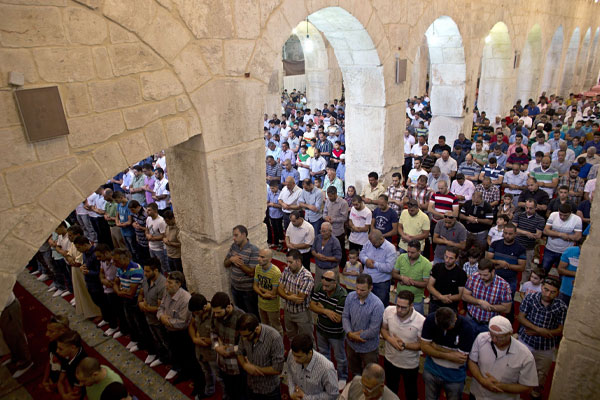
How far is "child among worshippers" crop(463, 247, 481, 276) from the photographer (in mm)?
5098

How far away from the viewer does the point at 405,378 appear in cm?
429

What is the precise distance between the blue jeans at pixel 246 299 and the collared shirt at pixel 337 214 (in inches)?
77.1

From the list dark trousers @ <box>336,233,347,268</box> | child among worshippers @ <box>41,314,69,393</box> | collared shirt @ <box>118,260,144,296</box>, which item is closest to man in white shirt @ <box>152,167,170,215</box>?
collared shirt @ <box>118,260,144,296</box>

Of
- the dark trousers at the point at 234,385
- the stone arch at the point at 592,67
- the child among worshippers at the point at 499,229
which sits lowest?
the dark trousers at the point at 234,385

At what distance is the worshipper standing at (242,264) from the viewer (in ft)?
16.7

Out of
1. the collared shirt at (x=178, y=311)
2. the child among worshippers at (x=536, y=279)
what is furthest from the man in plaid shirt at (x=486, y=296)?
the collared shirt at (x=178, y=311)

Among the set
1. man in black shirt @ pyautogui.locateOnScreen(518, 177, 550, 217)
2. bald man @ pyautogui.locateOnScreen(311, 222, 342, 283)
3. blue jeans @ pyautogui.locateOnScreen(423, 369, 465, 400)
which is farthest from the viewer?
man in black shirt @ pyautogui.locateOnScreen(518, 177, 550, 217)

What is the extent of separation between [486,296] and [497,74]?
11483 millimetres

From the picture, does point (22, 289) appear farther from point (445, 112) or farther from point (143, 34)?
point (445, 112)

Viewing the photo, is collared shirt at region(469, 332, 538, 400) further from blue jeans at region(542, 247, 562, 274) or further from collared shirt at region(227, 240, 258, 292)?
blue jeans at region(542, 247, 562, 274)

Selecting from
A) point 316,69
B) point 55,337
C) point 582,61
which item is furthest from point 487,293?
point 582,61

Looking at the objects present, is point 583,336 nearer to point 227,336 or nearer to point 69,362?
point 227,336

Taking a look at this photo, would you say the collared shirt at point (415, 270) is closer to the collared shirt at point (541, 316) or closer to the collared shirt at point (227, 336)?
the collared shirt at point (541, 316)

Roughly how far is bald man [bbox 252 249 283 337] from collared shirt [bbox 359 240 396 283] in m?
1.22
